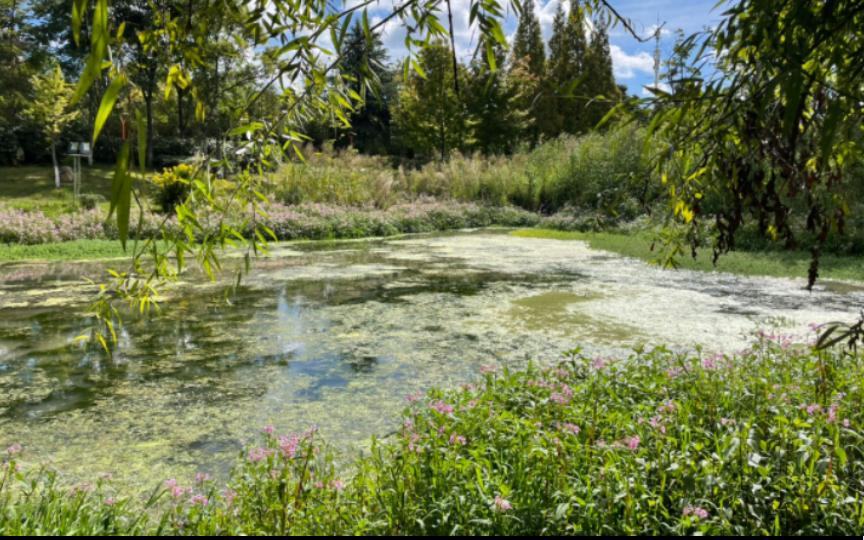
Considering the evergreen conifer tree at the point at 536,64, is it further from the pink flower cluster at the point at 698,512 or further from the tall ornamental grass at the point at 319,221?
the pink flower cluster at the point at 698,512

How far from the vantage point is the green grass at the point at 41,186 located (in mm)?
14031

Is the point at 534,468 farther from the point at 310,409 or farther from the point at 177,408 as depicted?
the point at 177,408

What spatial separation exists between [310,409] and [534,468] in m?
1.29

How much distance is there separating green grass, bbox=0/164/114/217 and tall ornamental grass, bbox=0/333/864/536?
485 inches

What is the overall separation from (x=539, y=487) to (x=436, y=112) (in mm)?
20595

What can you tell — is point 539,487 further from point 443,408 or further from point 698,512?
point 443,408

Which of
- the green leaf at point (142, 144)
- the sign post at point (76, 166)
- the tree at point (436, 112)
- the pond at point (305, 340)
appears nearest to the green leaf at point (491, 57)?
the green leaf at point (142, 144)

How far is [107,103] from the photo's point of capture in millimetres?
692

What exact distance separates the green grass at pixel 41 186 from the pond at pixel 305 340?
27.4ft

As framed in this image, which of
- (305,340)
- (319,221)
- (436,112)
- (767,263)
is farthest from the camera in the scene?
(436,112)

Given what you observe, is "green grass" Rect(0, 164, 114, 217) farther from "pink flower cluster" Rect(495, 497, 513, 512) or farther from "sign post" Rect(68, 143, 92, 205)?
"pink flower cluster" Rect(495, 497, 513, 512)

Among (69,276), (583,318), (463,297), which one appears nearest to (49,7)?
(69,276)

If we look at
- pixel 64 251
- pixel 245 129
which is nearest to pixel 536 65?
pixel 64 251

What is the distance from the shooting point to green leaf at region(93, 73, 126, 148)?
0.67 m
